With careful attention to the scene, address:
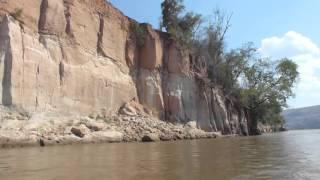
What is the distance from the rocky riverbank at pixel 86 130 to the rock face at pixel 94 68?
0.84 meters

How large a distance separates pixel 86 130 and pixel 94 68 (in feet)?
29.8


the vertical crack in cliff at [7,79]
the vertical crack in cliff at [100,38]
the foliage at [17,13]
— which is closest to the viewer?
the vertical crack in cliff at [7,79]

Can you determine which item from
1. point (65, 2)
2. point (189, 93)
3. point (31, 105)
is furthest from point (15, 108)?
point (189, 93)

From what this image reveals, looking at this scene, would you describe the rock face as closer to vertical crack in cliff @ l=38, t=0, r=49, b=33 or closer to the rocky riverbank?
vertical crack in cliff @ l=38, t=0, r=49, b=33

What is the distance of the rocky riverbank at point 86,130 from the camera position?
2700cm

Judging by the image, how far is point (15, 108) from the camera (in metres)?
29.6

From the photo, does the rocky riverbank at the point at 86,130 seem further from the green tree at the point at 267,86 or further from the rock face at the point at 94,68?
the green tree at the point at 267,86

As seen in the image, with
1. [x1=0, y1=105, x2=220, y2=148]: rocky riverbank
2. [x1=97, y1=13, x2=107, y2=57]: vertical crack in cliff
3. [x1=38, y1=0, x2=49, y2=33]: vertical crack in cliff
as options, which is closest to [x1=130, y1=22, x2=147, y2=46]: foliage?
[x1=97, y1=13, x2=107, y2=57]: vertical crack in cliff

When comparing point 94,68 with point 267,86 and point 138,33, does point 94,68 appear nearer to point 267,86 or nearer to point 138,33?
point 138,33

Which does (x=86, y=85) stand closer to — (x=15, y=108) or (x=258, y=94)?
(x=15, y=108)

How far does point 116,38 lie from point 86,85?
7.91 m

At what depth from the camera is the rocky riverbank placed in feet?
88.6

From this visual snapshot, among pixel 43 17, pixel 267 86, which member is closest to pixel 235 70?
pixel 267 86

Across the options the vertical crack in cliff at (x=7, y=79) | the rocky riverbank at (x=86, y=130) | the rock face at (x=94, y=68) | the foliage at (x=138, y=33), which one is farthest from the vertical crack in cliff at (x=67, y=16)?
the foliage at (x=138, y=33)
